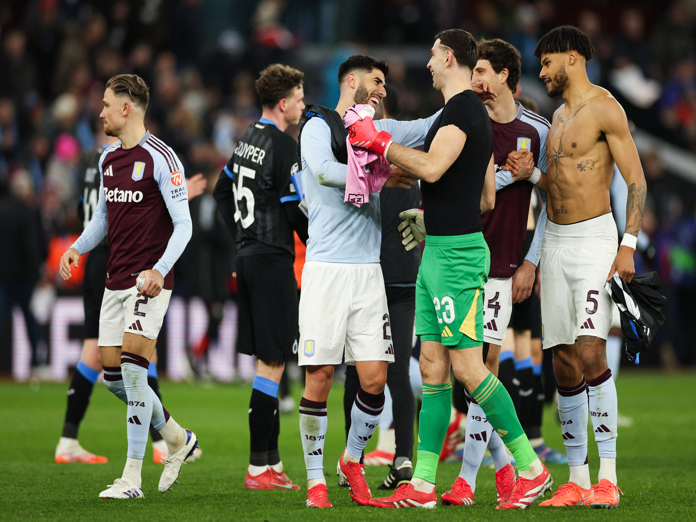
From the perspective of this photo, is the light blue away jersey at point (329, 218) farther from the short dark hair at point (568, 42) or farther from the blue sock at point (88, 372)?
the blue sock at point (88, 372)

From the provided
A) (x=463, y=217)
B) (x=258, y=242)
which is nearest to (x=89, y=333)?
(x=258, y=242)

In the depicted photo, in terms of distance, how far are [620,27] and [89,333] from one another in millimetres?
19783

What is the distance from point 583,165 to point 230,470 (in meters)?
3.59

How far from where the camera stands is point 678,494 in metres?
5.93

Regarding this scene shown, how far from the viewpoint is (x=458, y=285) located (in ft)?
17.5

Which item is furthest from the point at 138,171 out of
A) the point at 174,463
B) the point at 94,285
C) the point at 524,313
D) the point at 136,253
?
the point at 524,313

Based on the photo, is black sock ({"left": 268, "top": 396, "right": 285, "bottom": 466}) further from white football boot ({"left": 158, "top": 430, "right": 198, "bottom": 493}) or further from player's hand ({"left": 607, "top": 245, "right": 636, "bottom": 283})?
player's hand ({"left": 607, "top": 245, "right": 636, "bottom": 283})

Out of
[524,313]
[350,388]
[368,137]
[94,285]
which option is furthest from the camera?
[524,313]

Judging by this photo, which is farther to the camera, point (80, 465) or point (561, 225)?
point (80, 465)

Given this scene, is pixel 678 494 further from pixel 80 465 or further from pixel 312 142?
pixel 80 465

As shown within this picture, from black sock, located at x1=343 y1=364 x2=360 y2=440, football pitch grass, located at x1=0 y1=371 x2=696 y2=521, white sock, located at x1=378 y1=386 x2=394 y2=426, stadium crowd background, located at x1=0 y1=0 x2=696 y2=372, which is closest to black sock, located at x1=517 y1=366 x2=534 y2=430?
football pitch grass, located at x1=0 y1=371 x2=696 y2=521

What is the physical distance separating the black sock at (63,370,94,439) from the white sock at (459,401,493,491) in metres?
3.45

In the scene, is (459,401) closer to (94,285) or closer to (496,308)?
(496,308)

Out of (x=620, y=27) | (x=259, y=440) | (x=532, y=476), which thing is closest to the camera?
(x=532, y=476)
